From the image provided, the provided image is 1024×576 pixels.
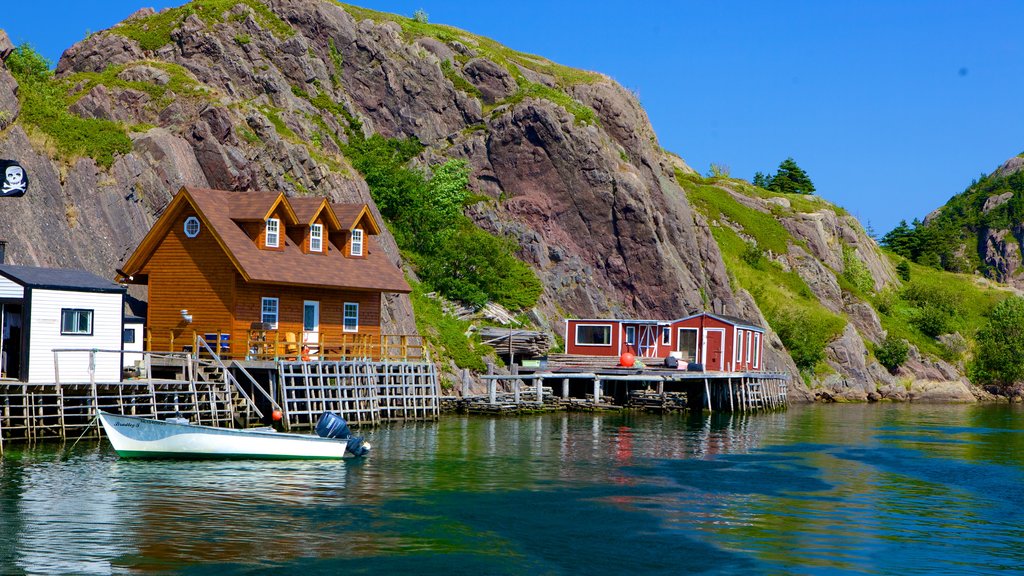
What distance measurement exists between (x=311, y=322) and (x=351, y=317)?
2850mm

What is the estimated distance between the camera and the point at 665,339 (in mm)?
77625

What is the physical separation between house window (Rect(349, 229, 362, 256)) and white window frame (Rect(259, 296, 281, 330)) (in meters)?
6.72

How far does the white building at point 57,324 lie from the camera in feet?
131

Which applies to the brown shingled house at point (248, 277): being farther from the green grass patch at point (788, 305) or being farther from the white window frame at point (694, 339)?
the green grass patch at point (788, 305)

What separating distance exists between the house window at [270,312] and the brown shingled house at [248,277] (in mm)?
48

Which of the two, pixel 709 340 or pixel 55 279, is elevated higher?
pixel 55 279

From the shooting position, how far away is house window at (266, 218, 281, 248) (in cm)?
5347

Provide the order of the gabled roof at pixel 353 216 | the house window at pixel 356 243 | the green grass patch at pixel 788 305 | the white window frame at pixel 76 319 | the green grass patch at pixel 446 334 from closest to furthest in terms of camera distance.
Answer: the white window frame at pixel 76 319 → the gabled roof at pixel 353 216 → the house window at pixel 356 243 → the green grass patch at pixel 446 334 → the green grass patch at pixel 788 305

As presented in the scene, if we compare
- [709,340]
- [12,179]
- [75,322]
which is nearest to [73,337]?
[75,322]

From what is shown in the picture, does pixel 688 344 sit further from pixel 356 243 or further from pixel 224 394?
pixel 224 394

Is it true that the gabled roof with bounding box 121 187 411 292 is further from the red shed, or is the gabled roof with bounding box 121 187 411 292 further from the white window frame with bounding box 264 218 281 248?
the red shed

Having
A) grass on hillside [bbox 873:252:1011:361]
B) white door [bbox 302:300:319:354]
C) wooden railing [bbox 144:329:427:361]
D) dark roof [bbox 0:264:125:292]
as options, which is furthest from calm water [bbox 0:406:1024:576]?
grass on hillside [bbox 873:252:1011:361]

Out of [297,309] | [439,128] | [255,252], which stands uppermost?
[439,128]

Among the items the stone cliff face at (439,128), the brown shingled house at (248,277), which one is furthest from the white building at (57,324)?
the stone cliff face at (439,128)
